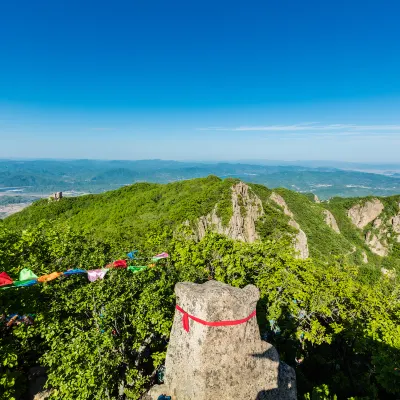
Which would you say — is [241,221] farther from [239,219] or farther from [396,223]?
[396,223]

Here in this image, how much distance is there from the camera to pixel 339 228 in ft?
410

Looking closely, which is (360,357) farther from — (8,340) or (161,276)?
(8,340)

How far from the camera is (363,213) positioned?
13775 cm

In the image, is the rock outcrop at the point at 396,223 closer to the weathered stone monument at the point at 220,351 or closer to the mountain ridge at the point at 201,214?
the mountain ridge at the point at 201,214

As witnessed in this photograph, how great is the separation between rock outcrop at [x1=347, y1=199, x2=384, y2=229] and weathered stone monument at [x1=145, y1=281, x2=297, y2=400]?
6071 inches

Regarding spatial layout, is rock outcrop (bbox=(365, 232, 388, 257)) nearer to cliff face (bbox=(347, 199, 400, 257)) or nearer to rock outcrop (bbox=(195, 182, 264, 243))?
cliff face (bbox=(347, 199, 400, 257))

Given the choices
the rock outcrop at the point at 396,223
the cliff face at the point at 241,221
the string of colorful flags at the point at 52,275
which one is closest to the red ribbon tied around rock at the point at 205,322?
the string of colorful flags at the point at 52,275

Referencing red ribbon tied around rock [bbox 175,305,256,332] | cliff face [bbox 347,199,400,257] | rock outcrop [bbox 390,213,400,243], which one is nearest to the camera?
red ribbon tied around rock [bbox 175,305,256,332]

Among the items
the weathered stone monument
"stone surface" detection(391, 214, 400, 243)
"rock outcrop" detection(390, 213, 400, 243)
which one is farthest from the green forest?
"stone surface" detection(391, 214, 400, 243)

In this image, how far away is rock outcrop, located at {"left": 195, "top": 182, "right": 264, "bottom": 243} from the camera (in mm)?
40969

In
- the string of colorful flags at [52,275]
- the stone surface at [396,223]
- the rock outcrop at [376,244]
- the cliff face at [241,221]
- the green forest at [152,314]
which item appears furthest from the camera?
the stone surface at [396,223]

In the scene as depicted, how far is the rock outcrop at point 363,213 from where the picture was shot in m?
138

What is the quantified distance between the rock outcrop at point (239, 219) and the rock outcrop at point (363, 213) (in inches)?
4087

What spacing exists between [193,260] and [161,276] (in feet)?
9.36
